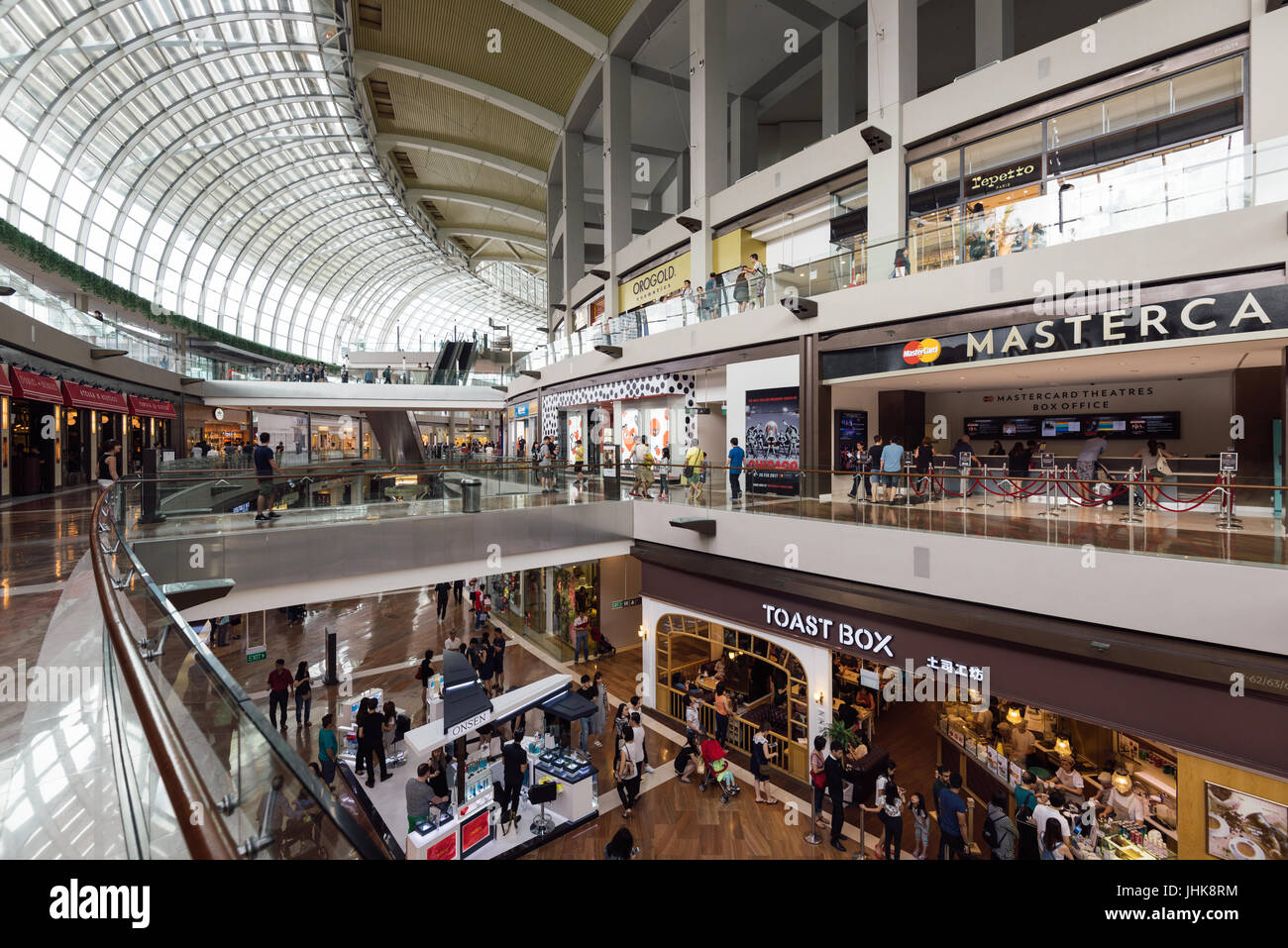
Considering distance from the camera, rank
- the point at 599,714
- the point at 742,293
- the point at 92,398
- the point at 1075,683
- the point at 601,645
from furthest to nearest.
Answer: the point at 92,398 < the point at 601,645 < the point at 742,293 < the point at 599,714 < the point at 1075,683

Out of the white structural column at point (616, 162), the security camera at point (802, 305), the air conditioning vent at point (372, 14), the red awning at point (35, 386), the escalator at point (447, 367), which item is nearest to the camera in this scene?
the security camera at point (802, 305)

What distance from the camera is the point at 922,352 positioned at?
422 inches

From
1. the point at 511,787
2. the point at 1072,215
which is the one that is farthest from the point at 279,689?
the point at 1072,215

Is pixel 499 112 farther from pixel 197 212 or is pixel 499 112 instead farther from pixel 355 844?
pixel 355 844

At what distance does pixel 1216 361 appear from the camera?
9.72 meters

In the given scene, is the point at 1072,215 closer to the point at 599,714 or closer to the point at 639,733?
the point at 639,733

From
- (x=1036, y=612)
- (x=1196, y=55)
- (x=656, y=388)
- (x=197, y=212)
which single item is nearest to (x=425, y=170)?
(x=197, y=212)

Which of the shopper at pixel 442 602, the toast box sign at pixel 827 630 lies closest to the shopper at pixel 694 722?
the toast box sign at pixel 827 630

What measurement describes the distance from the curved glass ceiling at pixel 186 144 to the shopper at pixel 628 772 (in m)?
24.3

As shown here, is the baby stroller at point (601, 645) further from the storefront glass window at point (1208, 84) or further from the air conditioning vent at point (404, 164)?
the air conditioning vent at point (404, 164)

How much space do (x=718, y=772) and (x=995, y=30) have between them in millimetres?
16463

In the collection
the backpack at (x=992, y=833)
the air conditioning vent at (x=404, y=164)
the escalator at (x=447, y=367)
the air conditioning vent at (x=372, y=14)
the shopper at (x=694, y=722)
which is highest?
the air conditioning vent at (x=404, y=164)

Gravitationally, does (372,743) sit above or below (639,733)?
below

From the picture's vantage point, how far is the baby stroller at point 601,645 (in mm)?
15867
